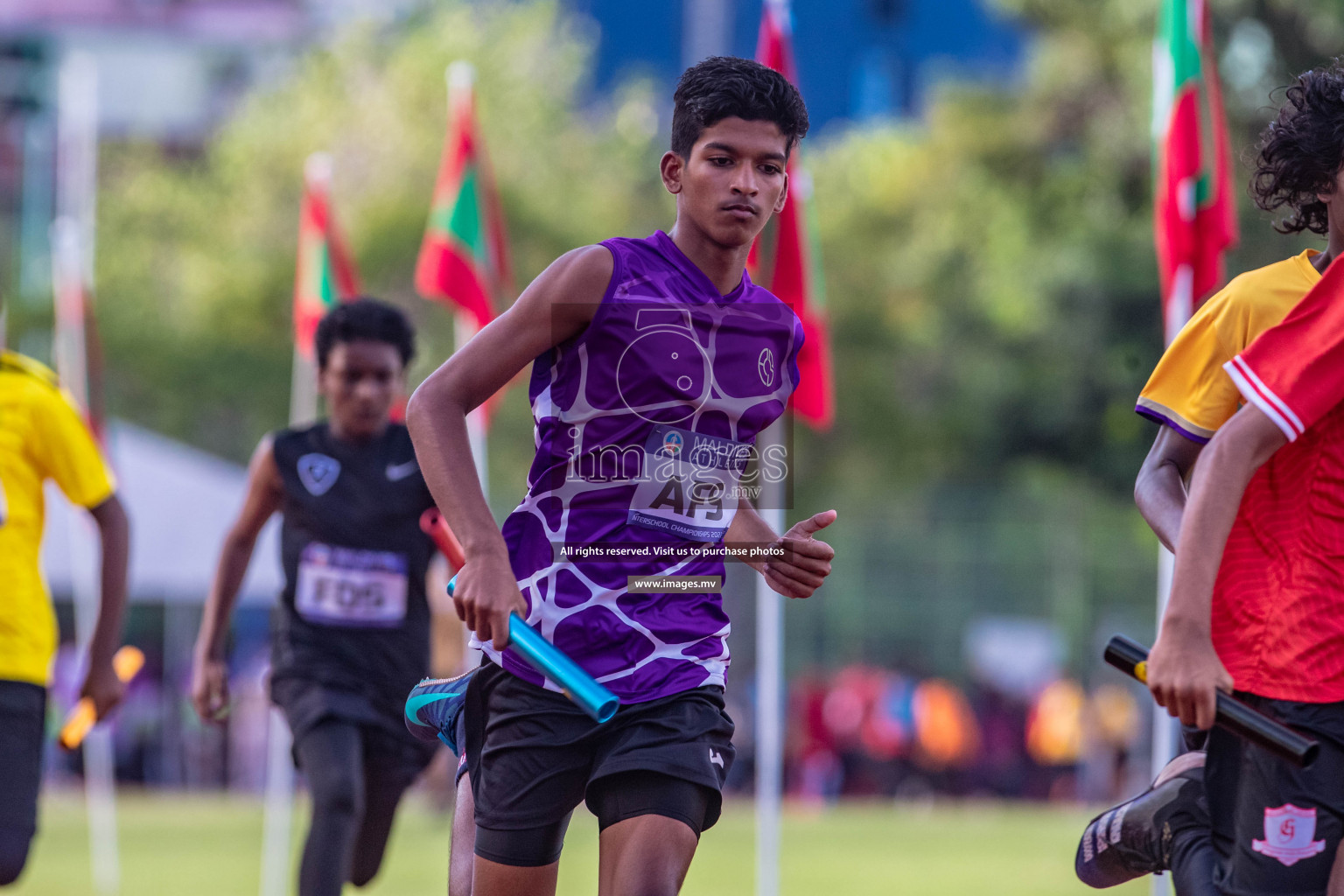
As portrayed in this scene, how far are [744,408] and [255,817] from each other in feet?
54.8

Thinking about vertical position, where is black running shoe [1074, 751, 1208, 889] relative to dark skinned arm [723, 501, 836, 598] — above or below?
below

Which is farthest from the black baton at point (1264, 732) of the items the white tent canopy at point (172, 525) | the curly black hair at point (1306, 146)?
the white tent canopy at point (172, 525)

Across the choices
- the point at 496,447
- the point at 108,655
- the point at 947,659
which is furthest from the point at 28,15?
the point at 108,655

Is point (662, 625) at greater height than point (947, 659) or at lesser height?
greater

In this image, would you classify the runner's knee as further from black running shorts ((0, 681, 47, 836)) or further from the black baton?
the black baton

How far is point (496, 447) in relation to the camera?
33250 mm

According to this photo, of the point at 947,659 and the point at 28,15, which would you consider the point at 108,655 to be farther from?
the point at 28,15

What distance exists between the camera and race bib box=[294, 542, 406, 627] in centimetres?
663

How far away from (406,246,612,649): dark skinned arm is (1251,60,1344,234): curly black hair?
1549mm

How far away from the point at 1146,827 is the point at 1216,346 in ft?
3.80

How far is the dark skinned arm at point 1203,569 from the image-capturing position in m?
3.48

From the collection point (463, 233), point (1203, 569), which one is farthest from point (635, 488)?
point (463, 233)

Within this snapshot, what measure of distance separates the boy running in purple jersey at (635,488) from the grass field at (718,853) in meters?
7.30

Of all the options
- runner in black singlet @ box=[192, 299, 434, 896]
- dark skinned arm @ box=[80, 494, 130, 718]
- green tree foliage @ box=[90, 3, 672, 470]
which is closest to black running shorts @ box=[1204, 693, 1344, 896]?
runner in black singlet @ box=[192, 299, 434, 896]
